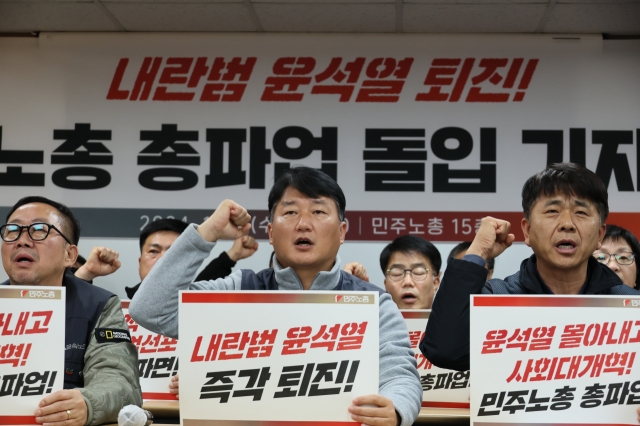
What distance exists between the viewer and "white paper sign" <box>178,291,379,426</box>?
172 cm

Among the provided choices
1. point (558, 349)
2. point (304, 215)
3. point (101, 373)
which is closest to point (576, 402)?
point (558, 349)

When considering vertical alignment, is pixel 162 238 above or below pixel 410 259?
above

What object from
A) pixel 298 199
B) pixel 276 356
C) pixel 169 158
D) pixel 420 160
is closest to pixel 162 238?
pixel 169 158

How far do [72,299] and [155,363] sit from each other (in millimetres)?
782

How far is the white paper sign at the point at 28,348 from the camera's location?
183 centimetres

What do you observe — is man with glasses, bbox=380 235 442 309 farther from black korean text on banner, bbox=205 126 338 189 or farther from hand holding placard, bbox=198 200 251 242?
hand holding placard, bbox=198 200 251 242

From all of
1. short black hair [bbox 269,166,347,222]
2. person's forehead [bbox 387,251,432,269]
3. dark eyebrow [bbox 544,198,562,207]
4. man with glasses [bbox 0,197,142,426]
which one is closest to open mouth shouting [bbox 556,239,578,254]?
dark eyebrow [bbox 544,198,562,207]

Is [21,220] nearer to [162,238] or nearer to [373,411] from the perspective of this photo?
[373,411]

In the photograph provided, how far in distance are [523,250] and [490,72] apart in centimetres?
112

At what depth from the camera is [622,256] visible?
3.41 meters

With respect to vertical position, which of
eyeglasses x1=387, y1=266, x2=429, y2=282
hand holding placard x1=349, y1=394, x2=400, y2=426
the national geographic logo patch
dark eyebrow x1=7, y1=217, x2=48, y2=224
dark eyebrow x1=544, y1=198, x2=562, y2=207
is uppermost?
eyeglasses x1=387, y1=266, x2=429, y2=282

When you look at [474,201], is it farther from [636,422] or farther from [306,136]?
[636,422]

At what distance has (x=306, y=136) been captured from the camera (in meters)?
4.46

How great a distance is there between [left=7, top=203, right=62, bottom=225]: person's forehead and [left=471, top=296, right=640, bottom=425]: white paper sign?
1.42 metres
